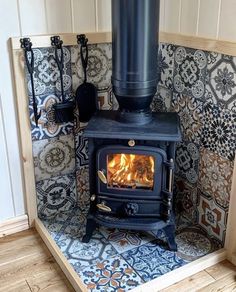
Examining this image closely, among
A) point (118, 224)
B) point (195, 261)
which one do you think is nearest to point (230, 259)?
point (195, 261)

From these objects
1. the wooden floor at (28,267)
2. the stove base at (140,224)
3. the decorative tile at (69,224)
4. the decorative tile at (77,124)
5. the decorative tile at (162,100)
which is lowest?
the wooden floor at (28,267)

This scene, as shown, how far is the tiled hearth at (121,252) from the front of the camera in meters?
1.65

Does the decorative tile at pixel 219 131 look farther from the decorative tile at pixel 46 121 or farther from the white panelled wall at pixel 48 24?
the decorative tile at pixel 46 121

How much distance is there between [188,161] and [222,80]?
0.52 m

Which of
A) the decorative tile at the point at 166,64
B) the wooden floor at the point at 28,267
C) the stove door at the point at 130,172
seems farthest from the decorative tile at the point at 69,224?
Result: the decorative tile at the point at 166,64

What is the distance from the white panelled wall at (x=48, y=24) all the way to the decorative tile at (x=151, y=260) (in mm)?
705

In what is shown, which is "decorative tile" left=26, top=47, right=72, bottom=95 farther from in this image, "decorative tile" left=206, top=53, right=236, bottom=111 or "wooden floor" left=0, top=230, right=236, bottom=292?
"wooden floor" left=0, top=230, right=236, bottom=292

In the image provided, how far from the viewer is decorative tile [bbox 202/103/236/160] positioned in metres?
1.66

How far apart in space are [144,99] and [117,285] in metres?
0.86

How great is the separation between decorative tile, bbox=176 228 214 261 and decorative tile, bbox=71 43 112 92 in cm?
94

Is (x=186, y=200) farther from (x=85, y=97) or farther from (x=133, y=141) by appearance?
(x=85, y=97)

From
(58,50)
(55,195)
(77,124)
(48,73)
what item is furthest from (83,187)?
(58,50)

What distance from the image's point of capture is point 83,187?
2.17 metres

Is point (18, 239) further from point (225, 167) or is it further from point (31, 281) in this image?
point (225, 167)
